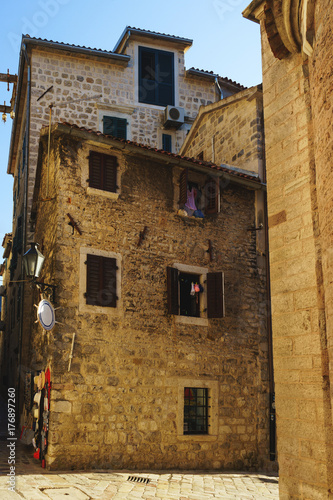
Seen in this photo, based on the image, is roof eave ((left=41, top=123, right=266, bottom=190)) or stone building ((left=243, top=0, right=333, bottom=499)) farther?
roof eave ((left=41, top=123, right=266, bottom=190))

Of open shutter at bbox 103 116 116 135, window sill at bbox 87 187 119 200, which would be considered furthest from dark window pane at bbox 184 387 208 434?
open shutter at bbox 103 116 116 135

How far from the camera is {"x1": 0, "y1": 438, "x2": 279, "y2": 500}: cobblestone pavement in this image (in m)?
8.94

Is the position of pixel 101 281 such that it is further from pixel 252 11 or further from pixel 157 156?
pixel 252 11

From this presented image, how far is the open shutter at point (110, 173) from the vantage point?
1284 cm

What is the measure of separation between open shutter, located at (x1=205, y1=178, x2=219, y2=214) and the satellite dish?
198 inches

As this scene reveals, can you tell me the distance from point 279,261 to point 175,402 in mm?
6922

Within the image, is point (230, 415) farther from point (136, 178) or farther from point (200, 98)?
point (200, 98)

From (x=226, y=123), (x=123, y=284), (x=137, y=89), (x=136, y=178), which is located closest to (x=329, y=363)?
(x=123, y=284)

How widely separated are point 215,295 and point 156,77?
9752 mm

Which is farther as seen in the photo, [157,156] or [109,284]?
[157,156]

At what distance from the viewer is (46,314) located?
35.2ft

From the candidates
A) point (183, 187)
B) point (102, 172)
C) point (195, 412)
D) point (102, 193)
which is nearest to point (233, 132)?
point (183, 187)

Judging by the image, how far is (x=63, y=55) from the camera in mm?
18172

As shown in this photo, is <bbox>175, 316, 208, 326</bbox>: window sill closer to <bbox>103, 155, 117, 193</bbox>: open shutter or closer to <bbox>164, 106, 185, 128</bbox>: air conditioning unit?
<bbox>103, 155, 117, 193</bbox>: open shutter
